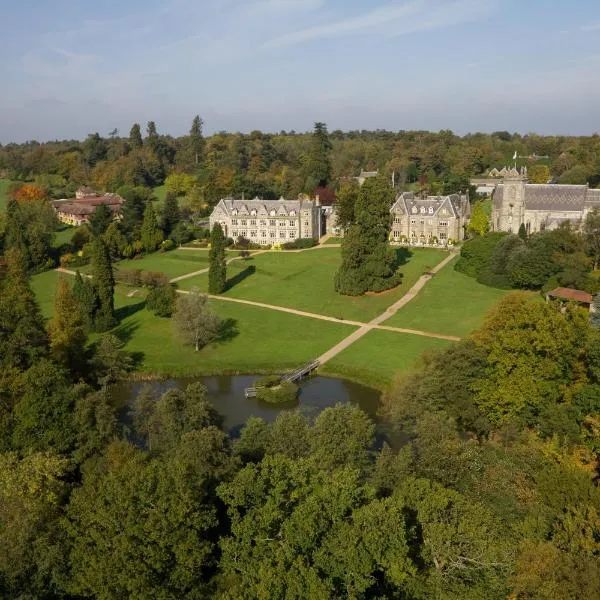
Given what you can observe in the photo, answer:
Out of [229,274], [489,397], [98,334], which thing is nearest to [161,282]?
[229,274]

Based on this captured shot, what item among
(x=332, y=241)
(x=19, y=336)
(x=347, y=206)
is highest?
(x=347, y=206)

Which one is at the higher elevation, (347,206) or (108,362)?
(347,206)

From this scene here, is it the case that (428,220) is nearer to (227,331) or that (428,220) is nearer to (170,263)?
(170,263)

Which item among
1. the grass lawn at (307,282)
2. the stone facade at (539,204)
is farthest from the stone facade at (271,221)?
the stone facade at (539,204)

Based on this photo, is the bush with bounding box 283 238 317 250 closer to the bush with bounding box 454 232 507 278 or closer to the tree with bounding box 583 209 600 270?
the bush with bounding box 454 232 507 278

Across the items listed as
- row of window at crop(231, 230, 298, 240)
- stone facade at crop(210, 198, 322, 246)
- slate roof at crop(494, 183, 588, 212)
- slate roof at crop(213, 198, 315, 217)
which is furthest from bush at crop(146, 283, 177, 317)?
slate roof at crop(494, 183, 588, 212)

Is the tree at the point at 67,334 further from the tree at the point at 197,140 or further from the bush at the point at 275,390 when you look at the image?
the tree at the point at 197,140

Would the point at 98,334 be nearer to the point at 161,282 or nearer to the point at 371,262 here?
the point at 161,282

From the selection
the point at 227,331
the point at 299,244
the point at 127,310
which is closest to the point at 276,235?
the point at 299,244
